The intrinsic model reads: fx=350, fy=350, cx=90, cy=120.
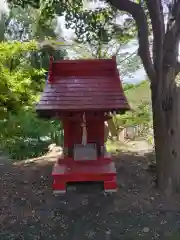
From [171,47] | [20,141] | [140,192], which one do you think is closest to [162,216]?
[140,192]

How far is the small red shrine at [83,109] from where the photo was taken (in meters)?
A: 4.80

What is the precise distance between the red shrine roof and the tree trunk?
25.6 inches

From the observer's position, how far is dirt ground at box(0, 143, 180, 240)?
167 inches

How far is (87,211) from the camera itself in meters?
4.74

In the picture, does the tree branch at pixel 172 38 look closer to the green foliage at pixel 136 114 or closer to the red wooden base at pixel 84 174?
the red wooden base at pixel 84 174

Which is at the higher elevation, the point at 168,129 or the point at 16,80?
the point at 16,80

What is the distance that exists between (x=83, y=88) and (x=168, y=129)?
4.59 feet

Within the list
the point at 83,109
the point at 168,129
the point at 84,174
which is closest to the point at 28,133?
the point at 84,174

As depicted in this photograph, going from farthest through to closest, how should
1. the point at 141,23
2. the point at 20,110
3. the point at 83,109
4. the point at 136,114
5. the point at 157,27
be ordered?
the point at 136,114 → the point at 20,110 → the point at 157,27 → the point at 141,23 → the point at 83,109

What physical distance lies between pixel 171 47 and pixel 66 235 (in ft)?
9.79

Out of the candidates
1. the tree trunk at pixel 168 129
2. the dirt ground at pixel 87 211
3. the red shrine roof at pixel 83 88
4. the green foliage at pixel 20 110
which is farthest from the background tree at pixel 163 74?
the green foliage at pixel 20 110

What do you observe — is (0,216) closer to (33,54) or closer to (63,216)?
(63,216)

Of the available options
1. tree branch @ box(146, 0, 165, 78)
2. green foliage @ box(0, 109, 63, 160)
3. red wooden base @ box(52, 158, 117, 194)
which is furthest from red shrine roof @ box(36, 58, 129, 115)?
green foliage @ box(0, 109, 63, 160)

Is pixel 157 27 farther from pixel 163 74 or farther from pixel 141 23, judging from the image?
pixel 163 74
